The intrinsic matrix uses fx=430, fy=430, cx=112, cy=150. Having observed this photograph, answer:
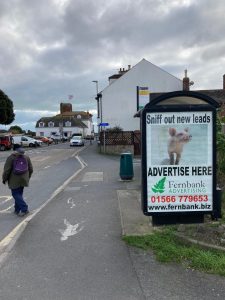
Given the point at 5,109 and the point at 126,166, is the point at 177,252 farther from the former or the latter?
the point at 5,109

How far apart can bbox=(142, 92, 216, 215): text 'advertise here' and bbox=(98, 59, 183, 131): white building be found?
41046 millimetres

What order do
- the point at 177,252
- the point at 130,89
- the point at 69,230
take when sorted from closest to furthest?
the point at 177,252 < the point at 69,230 < the point at 130,89

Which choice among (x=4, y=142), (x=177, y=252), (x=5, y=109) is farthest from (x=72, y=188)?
(x=5, y=109)

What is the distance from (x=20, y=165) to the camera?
32.1 ft

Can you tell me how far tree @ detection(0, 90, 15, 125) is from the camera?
7469 cm

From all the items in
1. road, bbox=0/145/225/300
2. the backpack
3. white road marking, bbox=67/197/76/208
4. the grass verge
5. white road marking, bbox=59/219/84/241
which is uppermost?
the backpack

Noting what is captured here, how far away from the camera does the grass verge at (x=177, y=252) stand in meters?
5.70

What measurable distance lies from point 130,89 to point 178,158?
41873 mm

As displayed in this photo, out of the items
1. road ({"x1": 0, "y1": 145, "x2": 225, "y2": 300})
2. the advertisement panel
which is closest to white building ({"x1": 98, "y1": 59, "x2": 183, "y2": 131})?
road ({"x1": 0, "y1": 145, "x2": 225, "y2": 300})

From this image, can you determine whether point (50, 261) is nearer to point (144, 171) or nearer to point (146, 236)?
point (146, 236)

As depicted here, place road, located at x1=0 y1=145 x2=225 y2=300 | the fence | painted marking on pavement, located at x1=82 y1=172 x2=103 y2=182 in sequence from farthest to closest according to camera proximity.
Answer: the fence
painted marking on pavement, located at x1=82 y1=172 x2=103 y2=182
road, located at x1=0 y1=145 x2=225 y2=300

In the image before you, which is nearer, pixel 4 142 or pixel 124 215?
pixel 124 215

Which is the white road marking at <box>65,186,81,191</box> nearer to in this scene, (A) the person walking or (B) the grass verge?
(A) the person walking

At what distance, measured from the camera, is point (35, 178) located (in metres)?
18.3
